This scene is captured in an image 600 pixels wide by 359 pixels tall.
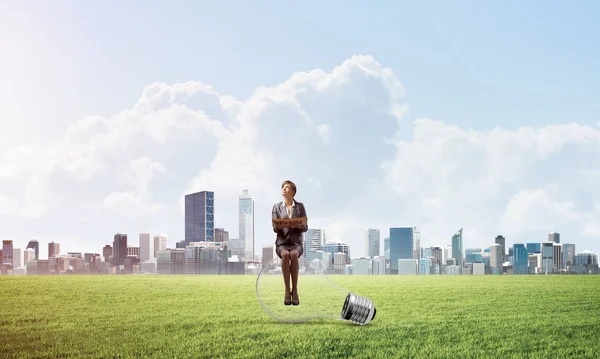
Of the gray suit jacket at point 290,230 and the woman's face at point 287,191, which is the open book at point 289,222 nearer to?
the gray suit jacket at point 290,230

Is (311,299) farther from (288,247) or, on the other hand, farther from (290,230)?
(290,230)

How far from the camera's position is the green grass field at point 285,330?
8.08m

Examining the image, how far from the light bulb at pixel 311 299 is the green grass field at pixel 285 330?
0.11 m

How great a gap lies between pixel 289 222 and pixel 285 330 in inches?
73.0

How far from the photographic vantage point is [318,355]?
7688 mm

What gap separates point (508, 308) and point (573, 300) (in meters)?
3.37

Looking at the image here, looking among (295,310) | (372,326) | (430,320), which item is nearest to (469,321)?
(430,320)

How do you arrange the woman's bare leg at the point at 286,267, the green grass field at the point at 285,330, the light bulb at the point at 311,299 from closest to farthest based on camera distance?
the green grass field at the point at 285,330, the woman's bare leg at the point at 286,267, the light bulb at the point at 311,299

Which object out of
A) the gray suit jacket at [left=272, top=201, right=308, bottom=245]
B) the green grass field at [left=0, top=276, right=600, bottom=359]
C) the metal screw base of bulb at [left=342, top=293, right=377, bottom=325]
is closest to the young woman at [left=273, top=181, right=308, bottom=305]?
the gray suit jacket at [left=272, top=201, right=308, bottom=245]

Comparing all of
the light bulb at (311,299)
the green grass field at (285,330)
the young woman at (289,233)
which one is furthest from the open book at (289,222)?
the green grass field at (285,330)

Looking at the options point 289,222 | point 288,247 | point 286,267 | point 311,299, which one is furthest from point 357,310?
point 289,222

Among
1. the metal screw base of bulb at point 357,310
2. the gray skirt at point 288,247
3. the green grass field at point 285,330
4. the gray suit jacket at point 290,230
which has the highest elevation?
the gray suit jacket at point 290,230

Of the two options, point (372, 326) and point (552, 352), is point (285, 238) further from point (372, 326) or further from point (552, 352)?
point (552, 352)

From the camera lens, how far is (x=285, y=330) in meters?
9.00
